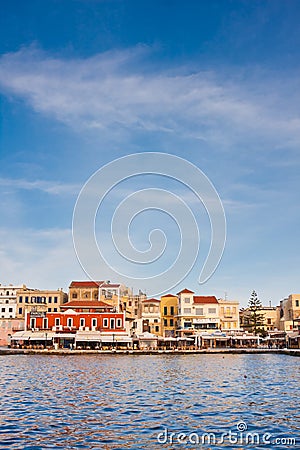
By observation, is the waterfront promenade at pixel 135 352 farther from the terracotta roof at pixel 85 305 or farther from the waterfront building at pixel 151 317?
the waterfront building at pixel 151 317

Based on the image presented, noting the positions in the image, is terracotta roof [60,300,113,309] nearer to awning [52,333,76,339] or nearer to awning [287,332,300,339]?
awning [52,333,76,339]

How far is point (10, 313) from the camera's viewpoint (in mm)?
107250

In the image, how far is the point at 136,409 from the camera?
86.9 feet

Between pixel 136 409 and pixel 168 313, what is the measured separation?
3351 inches

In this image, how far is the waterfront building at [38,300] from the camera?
10412 cm

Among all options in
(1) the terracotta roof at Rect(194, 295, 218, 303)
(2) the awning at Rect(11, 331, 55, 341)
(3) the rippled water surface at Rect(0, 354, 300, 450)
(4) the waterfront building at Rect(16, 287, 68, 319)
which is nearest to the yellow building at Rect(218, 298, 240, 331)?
(1) the terracotta roof at Rect(194, 295, 218, 303)

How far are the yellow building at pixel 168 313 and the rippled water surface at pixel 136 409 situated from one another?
64.8 m

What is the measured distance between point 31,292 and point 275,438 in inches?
3506

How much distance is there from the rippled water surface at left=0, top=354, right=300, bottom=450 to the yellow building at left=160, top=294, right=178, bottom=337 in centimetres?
6476

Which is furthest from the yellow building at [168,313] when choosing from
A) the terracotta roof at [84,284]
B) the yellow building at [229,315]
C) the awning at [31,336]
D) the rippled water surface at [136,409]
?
the rippled water surface at [136,409]

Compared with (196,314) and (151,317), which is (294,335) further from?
(151,317)

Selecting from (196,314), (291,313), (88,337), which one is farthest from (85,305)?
(291,313)

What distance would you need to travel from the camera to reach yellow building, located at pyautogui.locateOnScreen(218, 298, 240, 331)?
4281 inches

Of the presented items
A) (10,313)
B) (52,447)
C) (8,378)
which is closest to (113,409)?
(52,447)
